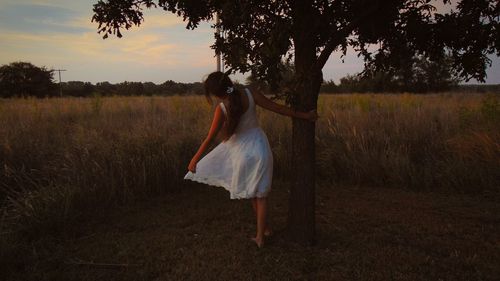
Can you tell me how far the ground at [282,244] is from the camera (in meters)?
3.65

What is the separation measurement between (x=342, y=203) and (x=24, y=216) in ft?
12.1

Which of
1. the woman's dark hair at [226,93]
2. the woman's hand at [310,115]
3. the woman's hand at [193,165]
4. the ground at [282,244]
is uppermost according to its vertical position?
the woman's dark hair at [226,93]

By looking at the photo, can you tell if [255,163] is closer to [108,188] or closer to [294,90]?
[294,90]

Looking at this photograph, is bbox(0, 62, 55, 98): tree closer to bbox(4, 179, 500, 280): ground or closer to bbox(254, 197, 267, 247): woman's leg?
bbox(4, 179, 500, 280): ground

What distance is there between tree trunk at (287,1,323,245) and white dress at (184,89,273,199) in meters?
0.28

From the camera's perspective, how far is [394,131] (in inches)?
319

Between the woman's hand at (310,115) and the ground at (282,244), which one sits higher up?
the woman's hand at (310,115)

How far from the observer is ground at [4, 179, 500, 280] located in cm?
365

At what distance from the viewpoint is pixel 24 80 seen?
37062 mm

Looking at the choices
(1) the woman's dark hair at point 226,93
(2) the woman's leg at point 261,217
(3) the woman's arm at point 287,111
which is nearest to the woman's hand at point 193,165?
(1) the woman's dark hair at point 226,93

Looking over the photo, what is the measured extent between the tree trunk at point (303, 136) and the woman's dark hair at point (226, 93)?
49 cm

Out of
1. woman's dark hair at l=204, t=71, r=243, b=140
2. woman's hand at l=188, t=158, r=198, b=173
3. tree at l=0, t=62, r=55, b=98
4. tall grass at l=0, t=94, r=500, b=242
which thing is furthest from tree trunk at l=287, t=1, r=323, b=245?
tree at l=0, t=62, r=55, b=98

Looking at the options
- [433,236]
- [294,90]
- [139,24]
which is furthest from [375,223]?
[139,24]

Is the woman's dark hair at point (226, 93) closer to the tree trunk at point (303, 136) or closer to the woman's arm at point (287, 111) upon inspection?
the woman's arm at point (287, 111)
